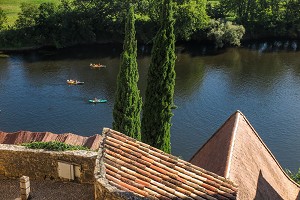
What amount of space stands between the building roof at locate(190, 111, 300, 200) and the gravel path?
14.6 ft

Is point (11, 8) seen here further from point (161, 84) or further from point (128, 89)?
point (161, 84)

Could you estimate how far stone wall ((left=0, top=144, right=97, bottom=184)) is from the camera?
14469 millimetres

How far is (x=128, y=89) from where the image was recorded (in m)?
23.2

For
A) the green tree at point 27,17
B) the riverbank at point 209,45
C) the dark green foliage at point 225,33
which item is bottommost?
the riverbank at point 209,45

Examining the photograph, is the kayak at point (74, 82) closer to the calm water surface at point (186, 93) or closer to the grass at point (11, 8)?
the calm water surface at point (186, 93)

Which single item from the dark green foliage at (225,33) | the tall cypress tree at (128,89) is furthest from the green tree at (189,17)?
the tall cypress tree at (128,89)

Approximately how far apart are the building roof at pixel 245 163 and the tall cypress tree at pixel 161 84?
193 inches

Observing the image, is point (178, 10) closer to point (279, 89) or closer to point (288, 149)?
point (279, 89)

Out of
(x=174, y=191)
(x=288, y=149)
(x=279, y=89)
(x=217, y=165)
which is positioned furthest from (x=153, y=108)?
(x=279, y=89)

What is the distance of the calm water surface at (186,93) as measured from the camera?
37625 millimetres

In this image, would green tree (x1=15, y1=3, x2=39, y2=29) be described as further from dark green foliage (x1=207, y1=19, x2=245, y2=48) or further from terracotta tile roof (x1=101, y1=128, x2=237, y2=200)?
terracotta tile roof (x1=101, y1=128, x2=237, y2=200)

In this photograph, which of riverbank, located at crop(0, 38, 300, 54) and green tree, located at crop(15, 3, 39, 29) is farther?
green tree, located at crop(15, 3, 39, 29)

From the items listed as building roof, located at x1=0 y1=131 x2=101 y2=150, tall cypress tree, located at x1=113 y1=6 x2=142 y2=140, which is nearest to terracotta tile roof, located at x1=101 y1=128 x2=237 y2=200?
tall cypress tree, located at x1=113 y1=6 x2=142 y2=140

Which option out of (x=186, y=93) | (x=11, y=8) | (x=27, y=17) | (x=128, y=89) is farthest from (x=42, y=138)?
(x=11, y=8)
